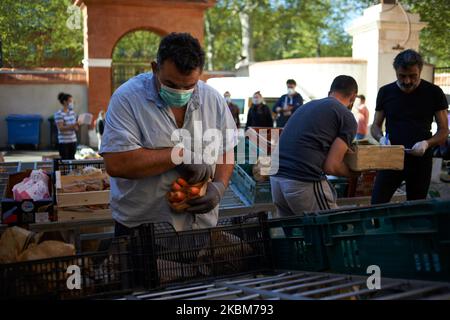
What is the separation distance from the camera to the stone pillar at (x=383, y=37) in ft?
56.9

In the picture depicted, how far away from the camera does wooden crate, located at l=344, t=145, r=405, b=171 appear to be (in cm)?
436

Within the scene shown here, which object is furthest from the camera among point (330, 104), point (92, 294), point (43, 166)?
point (43, 166)

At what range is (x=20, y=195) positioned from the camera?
5.56 metres

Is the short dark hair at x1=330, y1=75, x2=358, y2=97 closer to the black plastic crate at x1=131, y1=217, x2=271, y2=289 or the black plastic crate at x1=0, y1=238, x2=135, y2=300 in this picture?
the black plastic crate at x1=131, y1=217, x2=271, y2=289

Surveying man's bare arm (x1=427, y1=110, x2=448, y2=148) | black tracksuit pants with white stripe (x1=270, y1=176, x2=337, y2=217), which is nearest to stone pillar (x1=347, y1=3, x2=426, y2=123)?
man's bare arm (x1=427, y1=110, x2=448, y2=148)

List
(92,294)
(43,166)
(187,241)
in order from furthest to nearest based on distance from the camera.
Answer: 1. (43,166)
2. (187,241)
3. (92,294)

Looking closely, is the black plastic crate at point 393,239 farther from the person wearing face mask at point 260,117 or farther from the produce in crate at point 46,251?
the person wearing face mask at point 260,117

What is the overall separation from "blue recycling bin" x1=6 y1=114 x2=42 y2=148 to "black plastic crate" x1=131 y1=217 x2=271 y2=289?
59.0ft

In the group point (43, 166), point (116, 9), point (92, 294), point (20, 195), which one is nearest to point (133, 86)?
point (92, 294)

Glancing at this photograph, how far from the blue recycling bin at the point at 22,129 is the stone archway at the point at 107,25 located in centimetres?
195

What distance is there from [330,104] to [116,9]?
57.7ft

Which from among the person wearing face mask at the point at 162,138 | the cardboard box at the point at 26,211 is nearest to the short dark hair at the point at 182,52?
the person wearing face mask at the point at 162,138

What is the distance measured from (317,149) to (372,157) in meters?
0.40
